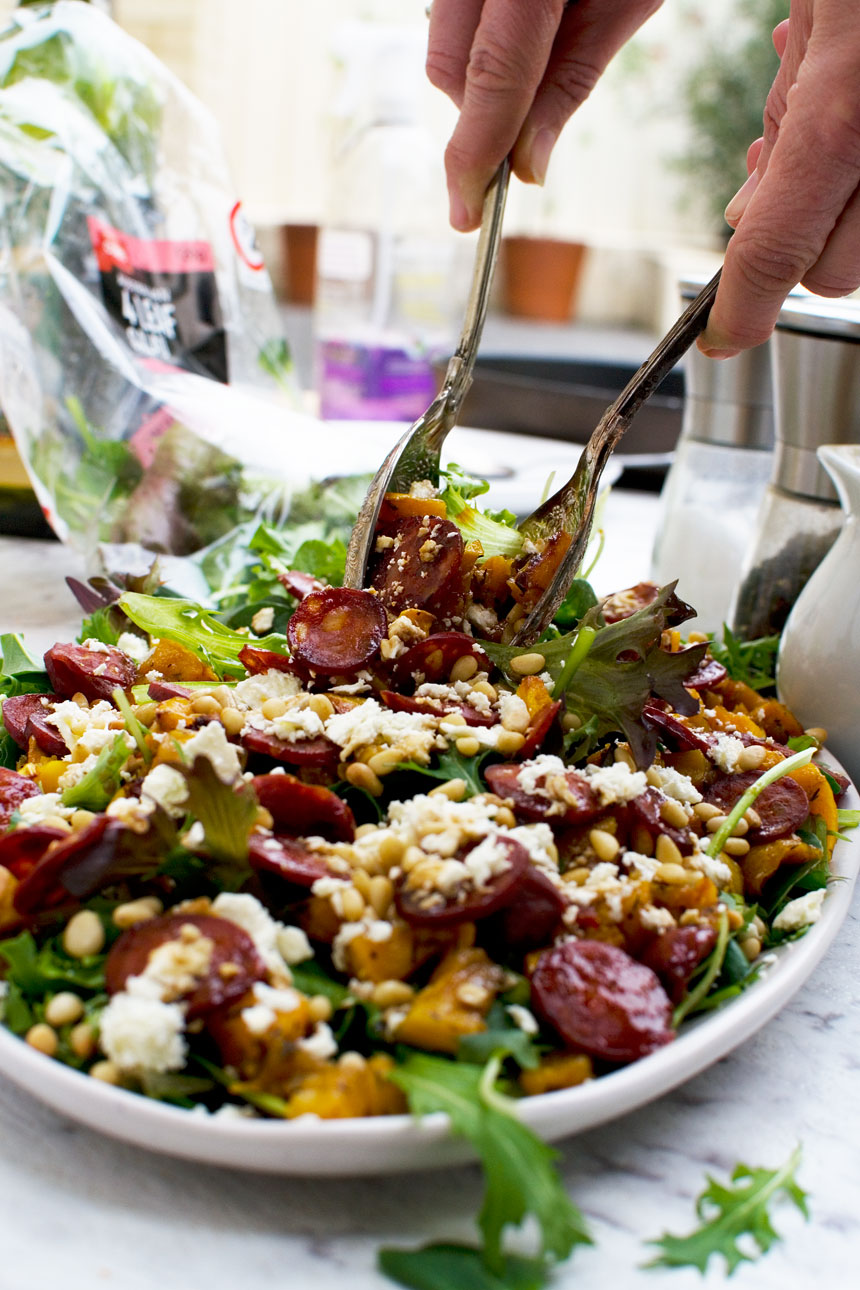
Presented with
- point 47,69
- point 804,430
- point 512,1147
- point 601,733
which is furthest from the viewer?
point 47,69

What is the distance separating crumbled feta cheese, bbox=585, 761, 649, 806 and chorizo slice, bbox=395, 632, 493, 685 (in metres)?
0.21

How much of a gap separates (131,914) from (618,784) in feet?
1.33

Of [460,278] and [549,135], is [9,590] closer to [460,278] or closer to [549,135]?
[549,135]

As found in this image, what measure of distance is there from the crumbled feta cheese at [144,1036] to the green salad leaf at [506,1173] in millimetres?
150

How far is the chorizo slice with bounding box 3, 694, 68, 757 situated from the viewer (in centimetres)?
109

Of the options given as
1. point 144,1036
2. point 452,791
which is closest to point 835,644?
point 452,791

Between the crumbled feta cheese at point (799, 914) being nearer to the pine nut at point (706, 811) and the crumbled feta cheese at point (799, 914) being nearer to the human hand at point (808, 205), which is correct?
the pine nut at point (706, 811)

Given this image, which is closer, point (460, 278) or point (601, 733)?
point (601, 733)

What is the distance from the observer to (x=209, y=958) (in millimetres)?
748

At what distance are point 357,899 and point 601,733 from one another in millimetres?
356

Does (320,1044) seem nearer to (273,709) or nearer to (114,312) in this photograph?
(273,709)

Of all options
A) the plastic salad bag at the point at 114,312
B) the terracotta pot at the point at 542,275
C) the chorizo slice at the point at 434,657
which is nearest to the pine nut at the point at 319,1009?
the chorizo slice at the point at 434,657

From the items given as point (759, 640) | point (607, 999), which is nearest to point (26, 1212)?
point (607, 999)

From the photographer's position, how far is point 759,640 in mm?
1614
